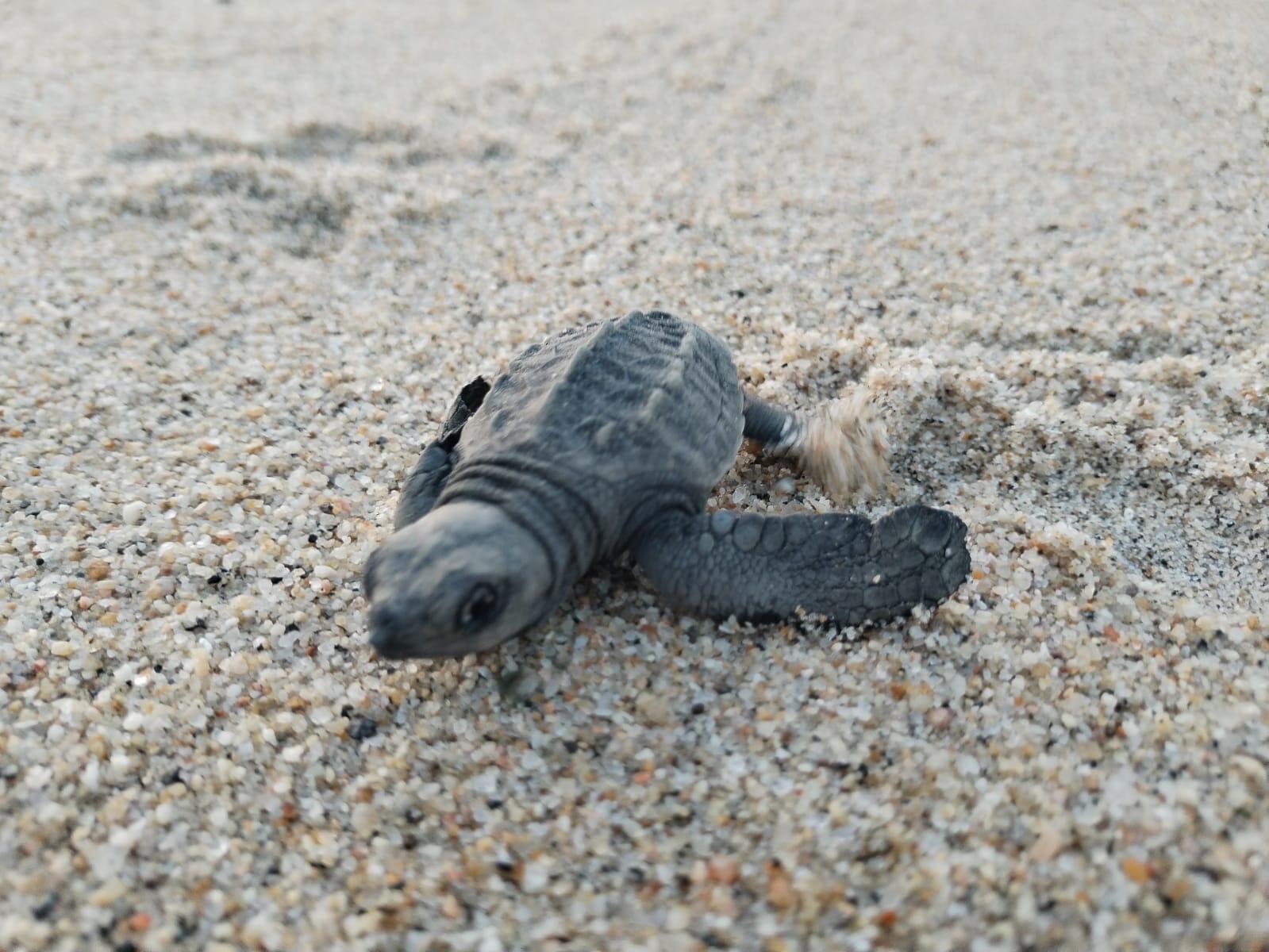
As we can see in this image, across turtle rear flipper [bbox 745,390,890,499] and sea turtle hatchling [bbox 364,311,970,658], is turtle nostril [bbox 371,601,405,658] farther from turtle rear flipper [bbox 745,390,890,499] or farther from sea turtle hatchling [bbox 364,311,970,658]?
turtle rear flipper [bbox 745,390,890,499]

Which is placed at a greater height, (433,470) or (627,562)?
(433,470)

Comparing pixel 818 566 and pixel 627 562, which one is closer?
pixel 818 566

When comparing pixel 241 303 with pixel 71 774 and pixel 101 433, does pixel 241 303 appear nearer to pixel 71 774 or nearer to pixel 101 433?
pixel 101 433

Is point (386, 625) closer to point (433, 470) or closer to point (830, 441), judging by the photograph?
point (433, 470)

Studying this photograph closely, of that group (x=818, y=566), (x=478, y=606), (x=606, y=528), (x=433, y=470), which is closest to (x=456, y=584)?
(x=478, y=606)

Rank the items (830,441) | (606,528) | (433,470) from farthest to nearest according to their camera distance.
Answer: (830,441)
(433,470)
(606,528)

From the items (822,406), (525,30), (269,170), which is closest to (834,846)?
(822,406)

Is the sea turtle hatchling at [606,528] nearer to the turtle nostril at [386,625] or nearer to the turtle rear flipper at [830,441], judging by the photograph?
the turtle nostril at [386,625]

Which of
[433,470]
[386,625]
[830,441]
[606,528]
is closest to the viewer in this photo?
[386,625]
